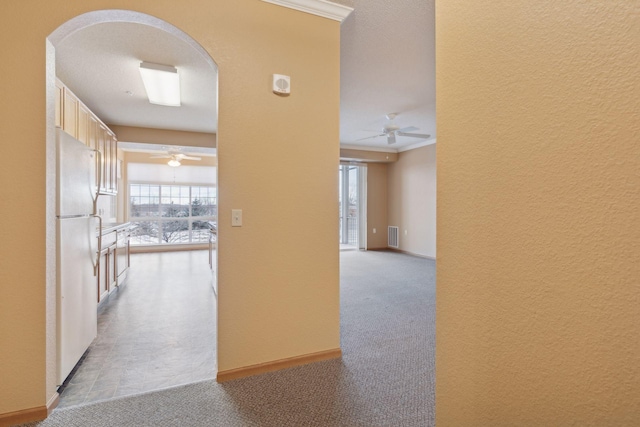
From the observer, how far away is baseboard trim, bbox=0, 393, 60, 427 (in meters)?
1.68

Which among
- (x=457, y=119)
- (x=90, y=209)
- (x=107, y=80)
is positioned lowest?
(x=90, y=209)

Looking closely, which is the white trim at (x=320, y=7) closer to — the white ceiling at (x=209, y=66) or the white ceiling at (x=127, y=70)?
the white ceiling at (x=209, y=66)

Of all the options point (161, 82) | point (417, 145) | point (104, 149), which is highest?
point (417, 145)

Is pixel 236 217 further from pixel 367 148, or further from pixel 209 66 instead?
pixel 367 148

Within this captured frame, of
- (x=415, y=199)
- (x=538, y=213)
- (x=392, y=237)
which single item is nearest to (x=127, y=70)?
(x=538, y=213)

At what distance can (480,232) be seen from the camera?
83 cm

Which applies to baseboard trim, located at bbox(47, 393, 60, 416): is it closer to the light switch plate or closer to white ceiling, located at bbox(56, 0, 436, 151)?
the light switch plate

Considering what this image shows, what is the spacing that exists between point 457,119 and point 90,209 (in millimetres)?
2885

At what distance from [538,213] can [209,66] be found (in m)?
3.47

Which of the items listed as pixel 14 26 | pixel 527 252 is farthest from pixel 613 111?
pixel 14 26

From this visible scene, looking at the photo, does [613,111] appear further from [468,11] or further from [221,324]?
[221,324]

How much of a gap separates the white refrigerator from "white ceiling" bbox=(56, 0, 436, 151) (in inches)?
43.2

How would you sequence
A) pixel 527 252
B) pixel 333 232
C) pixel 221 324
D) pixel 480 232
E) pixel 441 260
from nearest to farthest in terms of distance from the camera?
pixel 527 252, pixel 480 232, pixel 441 260, pixel 221 324, pixel 333 232

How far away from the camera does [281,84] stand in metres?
2.28
